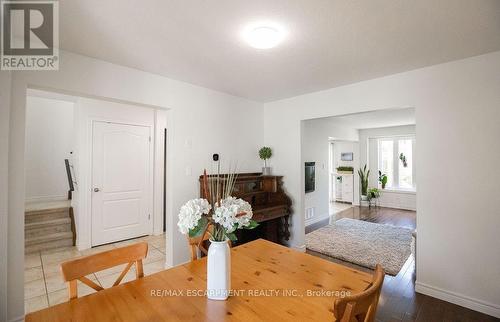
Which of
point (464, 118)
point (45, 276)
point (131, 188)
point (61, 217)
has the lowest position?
point (45, 276)

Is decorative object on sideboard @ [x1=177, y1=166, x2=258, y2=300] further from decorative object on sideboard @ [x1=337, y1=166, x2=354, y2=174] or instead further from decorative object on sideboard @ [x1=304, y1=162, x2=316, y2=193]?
decorative object on sideboard @ [x1=337, y1=166, x2=354, y2=174]

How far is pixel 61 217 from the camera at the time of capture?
405 cm

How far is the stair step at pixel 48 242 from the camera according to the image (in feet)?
11.7

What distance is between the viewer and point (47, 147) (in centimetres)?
486

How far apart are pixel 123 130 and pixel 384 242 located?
4879 millimetres

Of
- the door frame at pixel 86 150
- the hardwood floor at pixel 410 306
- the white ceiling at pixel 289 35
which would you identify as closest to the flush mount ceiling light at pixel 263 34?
the white ceiling at pixel 289 35

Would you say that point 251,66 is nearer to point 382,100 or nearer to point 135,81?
point 135,81

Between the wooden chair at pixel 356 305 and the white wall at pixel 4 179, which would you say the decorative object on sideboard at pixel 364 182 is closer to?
the wooden chair at pixel 356 305

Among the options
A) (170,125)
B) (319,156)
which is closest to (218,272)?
(170,125)

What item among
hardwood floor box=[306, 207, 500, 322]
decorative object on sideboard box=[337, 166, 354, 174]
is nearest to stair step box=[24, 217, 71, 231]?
hardwood floor box=[306, 207, 500, 322]

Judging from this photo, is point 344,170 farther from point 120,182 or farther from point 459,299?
point 120,182

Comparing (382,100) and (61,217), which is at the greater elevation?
(382,100)

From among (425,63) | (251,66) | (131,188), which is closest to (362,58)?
(425,63)

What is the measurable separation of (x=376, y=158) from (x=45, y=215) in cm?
808
